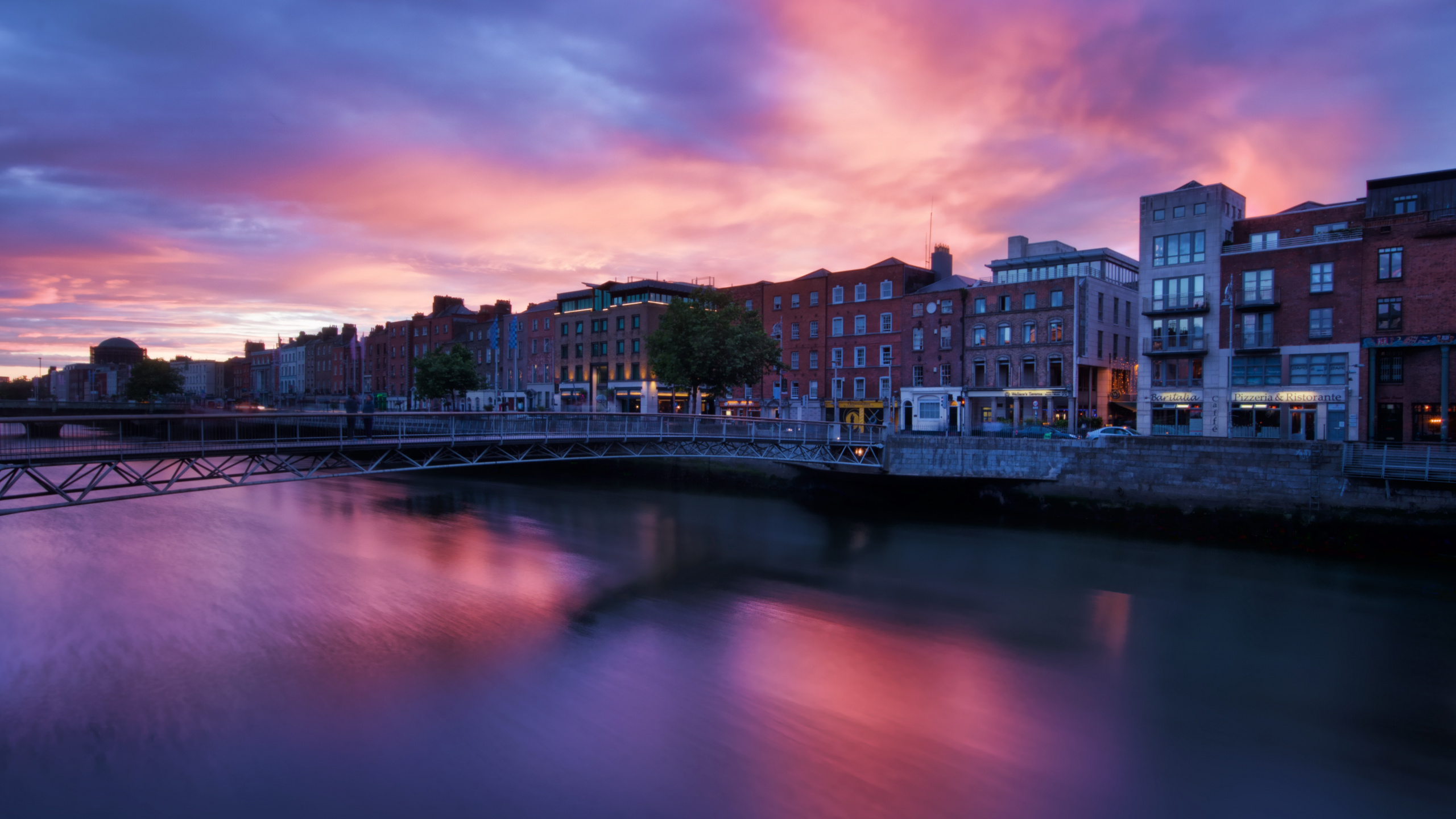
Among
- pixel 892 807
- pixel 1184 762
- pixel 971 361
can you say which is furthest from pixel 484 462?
pixel 971 361

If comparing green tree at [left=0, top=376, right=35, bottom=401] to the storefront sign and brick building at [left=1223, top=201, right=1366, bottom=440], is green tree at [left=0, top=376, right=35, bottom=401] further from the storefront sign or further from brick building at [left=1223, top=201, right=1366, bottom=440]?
brick building at [left=1223, top=201, right=1366, bottom=440]

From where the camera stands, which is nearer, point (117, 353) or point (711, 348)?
point (711, 348)

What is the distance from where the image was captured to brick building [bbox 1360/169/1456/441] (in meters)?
30.2

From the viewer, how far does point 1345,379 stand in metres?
33.6

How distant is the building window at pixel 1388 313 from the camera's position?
1242 inches

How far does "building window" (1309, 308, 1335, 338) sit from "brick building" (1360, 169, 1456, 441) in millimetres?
1110

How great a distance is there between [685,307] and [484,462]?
2548 centimetres

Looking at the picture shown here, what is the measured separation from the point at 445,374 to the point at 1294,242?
192 ft

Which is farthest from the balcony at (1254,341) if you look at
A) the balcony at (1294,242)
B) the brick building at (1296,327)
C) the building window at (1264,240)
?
the building window at (1264,240)

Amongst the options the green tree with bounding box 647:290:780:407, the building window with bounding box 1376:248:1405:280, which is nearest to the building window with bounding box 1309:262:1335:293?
the building window with bounding box 1376:248:1405:280

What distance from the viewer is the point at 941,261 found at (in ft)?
185

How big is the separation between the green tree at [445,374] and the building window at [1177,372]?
51.9 metres

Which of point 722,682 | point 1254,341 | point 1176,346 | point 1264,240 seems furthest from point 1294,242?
point 722,682

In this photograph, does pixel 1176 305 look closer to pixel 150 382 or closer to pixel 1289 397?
pixel 1289 397
